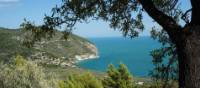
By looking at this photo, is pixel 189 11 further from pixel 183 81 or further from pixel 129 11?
pixel 129 11

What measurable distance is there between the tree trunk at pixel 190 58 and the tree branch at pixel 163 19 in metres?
0.19

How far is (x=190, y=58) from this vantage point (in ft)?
18.5

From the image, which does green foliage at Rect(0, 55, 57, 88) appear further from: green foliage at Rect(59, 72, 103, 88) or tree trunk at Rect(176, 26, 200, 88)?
tree trunk at Rect(176, 26, 200, 88)

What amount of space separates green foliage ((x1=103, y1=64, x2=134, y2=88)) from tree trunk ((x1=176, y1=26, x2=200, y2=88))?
5206 cm

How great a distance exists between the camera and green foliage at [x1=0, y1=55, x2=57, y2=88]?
105ft

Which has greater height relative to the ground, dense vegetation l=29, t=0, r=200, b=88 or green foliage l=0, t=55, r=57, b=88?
dense vegetation l=29, t=0, r=200, b=88

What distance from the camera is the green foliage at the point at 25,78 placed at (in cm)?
3195

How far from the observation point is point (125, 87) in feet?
188

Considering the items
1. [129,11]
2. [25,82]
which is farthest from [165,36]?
[25,82]

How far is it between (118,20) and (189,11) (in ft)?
5.21

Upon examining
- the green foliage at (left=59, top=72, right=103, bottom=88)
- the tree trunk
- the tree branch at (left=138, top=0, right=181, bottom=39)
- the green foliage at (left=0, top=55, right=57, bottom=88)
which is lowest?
the green foliage at (left=59, top=72, right=103, bottom=88)

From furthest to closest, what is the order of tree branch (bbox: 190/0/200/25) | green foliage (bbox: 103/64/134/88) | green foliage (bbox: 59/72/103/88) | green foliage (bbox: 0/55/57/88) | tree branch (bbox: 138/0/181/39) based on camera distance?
green foliage (bbox: 103/64/134/88)
green foliage (bbox: 59/72/103/88)
green foliage (bbox: 0/55/57/88)
tree branch (bbox: 138/0/181/39)
tree branch (bbox: 190/0/200/25)

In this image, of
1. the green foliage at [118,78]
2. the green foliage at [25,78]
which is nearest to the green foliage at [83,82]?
the green foliage at [118,78]

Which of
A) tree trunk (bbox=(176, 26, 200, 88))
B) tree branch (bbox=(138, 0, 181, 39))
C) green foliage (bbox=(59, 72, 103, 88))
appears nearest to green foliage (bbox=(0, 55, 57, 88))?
green foliage (bbox=(59, 72, 103, 88))
